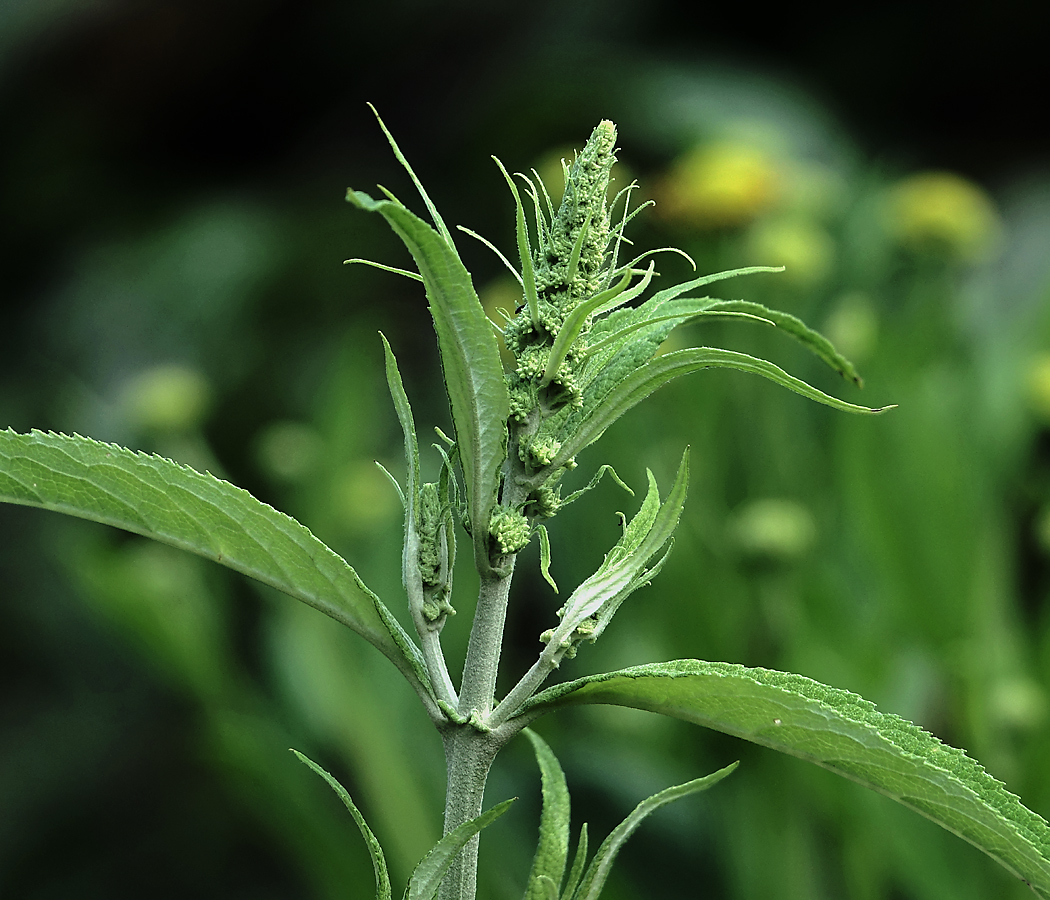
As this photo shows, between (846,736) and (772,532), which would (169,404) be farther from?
(846,736)

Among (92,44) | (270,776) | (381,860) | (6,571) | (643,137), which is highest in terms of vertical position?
(643,137)

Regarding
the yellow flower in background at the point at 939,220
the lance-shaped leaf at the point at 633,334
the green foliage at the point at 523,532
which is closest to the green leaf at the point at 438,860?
the green foliage at the point at 523,532

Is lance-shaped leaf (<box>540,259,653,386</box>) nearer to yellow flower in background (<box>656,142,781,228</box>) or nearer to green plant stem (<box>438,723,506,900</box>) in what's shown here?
green plant stem (<box>438,723,506,900</box>)

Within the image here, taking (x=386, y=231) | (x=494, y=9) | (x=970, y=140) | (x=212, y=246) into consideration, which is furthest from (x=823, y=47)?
(x=212, y=246)

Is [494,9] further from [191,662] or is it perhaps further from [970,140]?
[191,662]

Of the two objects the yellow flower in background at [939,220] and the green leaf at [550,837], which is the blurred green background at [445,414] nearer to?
the yellow flower in background at [939,220]

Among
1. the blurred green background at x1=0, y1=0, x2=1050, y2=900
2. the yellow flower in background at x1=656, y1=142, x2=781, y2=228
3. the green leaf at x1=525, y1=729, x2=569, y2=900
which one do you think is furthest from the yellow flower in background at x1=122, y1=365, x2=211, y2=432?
the green leaf at x1=525, y1=729, x2=569, y2=900

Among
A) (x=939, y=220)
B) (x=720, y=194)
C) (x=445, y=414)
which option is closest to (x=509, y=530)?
(x=720, y=194)
